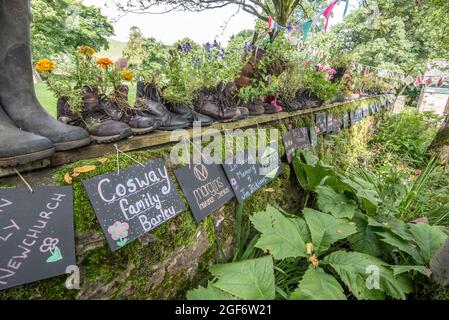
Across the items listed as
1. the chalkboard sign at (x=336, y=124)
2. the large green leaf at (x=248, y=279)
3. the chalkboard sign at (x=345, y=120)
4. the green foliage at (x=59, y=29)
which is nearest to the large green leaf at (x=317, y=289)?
the large green leaf at (x=248, y=279)

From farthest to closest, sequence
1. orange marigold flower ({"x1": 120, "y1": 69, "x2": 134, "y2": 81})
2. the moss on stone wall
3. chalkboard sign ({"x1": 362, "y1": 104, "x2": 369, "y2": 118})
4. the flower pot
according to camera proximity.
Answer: chalkboard sign ({"x1": 362, "y1": 104, "x2": 369, "y2": 118})
orange marigold flower ({"x1": 120, "y1": 69, "x2": 134, "y2": 81})
the flower pot
the moss on stone wall

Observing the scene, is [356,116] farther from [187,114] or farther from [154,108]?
[154,108]

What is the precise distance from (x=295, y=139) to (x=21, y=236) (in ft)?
7.62

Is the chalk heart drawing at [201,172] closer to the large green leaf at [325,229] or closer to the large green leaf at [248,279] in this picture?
the large green leaf at [248,279]

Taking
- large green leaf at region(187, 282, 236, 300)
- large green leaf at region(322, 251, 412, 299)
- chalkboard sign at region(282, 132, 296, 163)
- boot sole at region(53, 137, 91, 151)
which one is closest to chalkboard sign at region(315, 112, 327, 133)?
chalkboard sign at region(282, 132, 296, 163)

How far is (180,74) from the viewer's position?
1532 mm

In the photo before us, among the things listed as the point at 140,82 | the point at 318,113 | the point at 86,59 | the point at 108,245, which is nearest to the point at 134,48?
the point at 140,82

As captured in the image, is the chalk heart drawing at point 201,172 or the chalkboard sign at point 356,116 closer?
the chalk heart drawing at point 201,172

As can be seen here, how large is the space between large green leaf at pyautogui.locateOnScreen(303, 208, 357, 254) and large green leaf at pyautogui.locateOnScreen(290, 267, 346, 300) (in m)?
0.23

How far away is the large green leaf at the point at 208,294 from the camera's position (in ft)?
3.72

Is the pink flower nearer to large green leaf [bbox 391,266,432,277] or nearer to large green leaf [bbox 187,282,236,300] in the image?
large green leaf [bbox 187,282,236,300]

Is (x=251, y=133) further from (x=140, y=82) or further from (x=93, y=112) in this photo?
(x=93, y=112)

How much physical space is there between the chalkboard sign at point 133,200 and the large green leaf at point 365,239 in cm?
121

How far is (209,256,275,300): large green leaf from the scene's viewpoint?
115 centimetres
